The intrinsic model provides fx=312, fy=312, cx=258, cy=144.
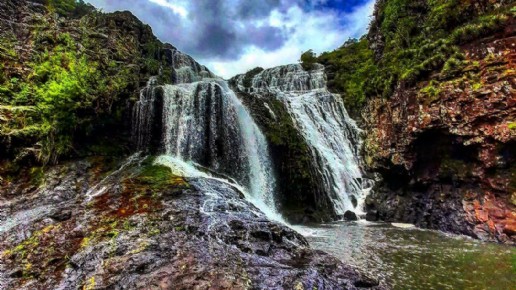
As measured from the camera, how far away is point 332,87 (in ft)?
96.7

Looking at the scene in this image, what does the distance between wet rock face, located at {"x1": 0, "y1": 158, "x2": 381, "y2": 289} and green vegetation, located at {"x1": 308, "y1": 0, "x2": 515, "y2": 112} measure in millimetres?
10566

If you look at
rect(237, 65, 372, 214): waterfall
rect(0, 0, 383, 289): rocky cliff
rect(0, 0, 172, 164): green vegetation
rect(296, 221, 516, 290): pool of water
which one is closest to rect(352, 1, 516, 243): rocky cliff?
rect(296, 221, 516, 290): pool of water

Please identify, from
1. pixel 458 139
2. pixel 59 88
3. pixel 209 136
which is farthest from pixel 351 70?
pixel 59 88

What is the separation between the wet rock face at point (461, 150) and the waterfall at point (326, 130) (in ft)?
8.46

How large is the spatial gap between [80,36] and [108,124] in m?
9.20

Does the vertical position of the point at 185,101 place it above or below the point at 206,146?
above

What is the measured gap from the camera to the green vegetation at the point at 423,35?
13156mm

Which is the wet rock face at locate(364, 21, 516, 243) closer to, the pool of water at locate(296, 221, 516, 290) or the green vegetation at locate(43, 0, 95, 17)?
the pool of water at locate(296, 221, 516, 290)

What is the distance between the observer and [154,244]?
681cm

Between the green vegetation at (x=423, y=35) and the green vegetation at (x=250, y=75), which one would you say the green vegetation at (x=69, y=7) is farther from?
the green vegetation at (x=423, y=35)

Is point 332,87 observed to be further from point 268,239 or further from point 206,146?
point 268,239

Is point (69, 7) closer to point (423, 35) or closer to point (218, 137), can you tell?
point (218, 137)

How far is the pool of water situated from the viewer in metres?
6.77

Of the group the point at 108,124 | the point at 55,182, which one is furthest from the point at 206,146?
the point at 55,182
